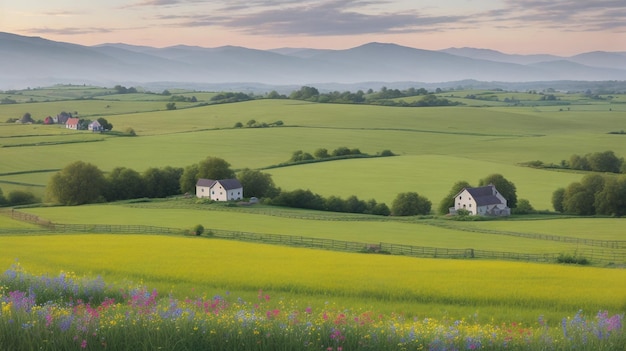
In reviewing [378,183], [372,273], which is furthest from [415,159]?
[372,273]

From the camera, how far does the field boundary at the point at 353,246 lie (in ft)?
119

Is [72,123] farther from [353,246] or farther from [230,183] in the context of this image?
[353,246]

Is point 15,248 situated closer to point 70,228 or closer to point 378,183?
point 70,228

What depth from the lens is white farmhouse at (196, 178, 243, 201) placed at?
70938mm

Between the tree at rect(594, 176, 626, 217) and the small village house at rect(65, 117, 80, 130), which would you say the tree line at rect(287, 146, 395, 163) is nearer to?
the tree at rect(594, 176, 626, 217)

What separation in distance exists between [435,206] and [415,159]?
103 feet

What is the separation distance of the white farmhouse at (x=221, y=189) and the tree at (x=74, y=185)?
36.8 ft

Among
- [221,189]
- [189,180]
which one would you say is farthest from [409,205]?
[189,180]

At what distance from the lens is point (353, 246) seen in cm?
3919

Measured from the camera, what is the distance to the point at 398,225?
54438 mm

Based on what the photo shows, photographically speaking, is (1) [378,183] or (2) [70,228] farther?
(1) [378,183]

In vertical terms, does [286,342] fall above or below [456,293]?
above

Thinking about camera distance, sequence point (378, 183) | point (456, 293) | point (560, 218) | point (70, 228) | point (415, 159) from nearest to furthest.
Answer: point (456, 293)
point (70, 228)
point (560, 218)
point (378, 183)
point (415, 159)

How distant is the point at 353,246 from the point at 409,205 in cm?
2799
